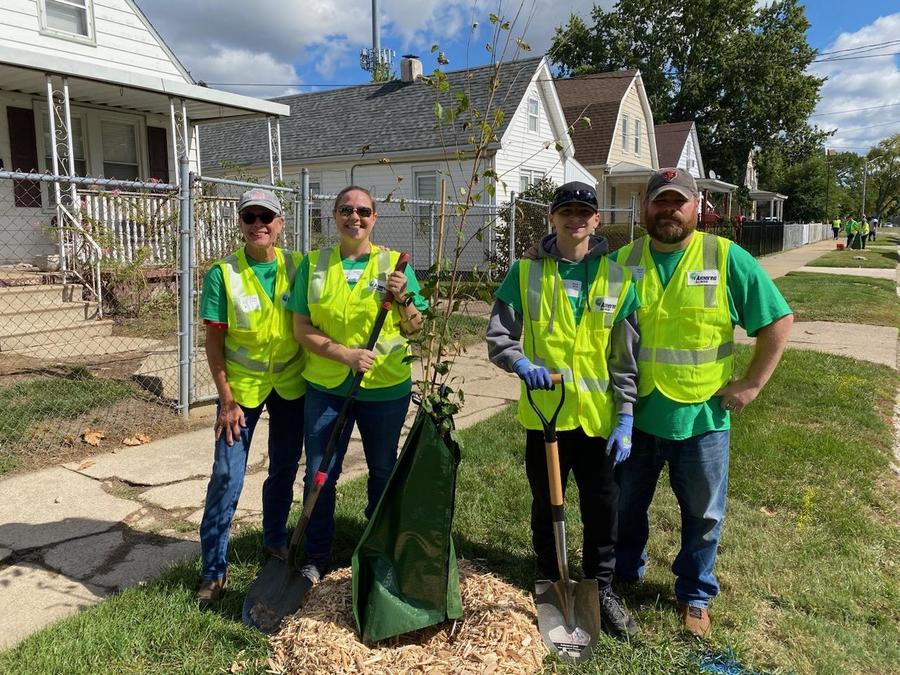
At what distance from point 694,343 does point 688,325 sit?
0.25ft

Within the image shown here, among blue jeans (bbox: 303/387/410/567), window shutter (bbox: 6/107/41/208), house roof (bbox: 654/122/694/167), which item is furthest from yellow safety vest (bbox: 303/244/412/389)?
house roof (bbox: 654/122/694/167)

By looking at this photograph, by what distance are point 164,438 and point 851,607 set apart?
4.55 meters

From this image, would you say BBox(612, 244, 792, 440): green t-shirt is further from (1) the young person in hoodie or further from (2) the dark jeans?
(2) the dark jeans

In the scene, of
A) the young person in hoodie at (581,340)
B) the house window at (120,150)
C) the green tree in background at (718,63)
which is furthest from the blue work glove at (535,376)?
the green tree in background at (718,63)

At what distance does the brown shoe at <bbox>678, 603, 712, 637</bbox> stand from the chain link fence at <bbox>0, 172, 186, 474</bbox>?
4085mm

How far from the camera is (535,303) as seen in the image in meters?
2.69

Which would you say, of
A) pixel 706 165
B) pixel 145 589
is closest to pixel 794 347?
pixel 145 589

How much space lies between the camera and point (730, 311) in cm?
265

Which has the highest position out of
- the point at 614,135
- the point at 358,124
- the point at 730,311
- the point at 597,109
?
the point at 597,109

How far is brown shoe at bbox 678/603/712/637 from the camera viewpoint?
2.81m

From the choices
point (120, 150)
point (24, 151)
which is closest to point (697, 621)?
point (24, 151)

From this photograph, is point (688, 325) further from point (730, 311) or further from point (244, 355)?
point (244, 355)

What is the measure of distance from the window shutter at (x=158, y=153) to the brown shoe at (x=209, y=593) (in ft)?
36.5

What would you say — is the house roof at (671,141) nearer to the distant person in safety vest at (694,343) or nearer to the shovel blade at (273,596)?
the distant person in safety vest at (694,343)
